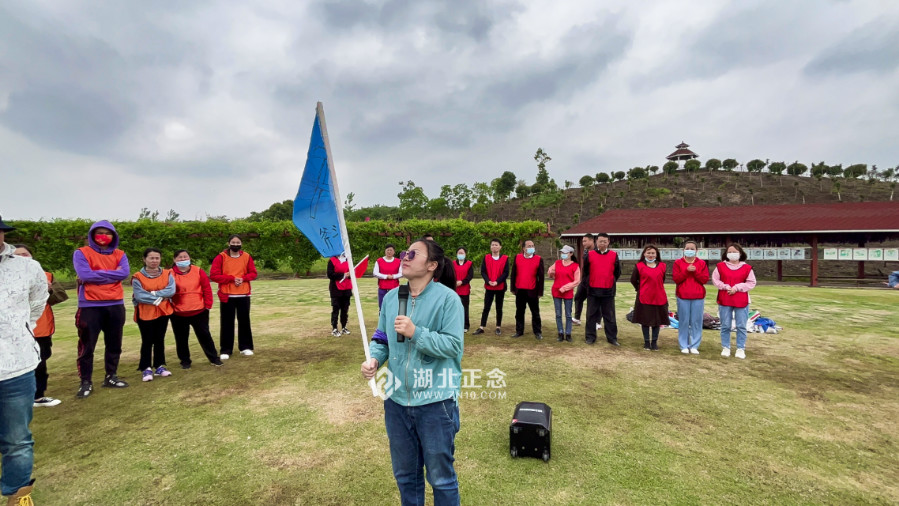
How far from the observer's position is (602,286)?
23.6ft

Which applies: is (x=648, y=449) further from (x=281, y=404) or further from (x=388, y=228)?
(x=388, y=228)

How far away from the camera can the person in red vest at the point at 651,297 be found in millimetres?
6770

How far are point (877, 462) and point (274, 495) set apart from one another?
15.5 ft

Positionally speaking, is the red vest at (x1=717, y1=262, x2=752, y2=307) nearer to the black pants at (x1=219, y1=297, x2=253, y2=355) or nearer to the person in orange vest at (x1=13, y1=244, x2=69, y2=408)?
the black pants at (x1=219, y1=297, x2=253, y2=355)

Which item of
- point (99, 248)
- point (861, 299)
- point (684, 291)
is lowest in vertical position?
point (861, 299)

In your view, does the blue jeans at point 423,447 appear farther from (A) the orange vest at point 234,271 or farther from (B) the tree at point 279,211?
(B) the tree at point 279,211

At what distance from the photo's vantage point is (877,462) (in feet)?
10.7

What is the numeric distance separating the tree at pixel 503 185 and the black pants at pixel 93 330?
170 ft

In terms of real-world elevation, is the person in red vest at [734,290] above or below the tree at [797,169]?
below

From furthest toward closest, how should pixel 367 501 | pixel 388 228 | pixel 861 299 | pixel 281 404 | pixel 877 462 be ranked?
1. pixel 388 228
2. pixel 861 299
3. pixel 281 404
4. pixel 877 462
5. pixel 367 501

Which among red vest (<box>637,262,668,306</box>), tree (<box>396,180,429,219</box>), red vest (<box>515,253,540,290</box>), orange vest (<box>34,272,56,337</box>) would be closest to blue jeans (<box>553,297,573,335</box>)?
red vest (<box>515,253,540,290</box>)

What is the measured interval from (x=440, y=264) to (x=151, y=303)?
4.76 metres

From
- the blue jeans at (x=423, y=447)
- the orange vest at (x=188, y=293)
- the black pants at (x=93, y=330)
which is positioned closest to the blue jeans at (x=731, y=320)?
the blue jeans at (x=423, y=447)

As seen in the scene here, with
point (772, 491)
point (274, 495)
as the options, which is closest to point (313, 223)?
point (274, 495)
